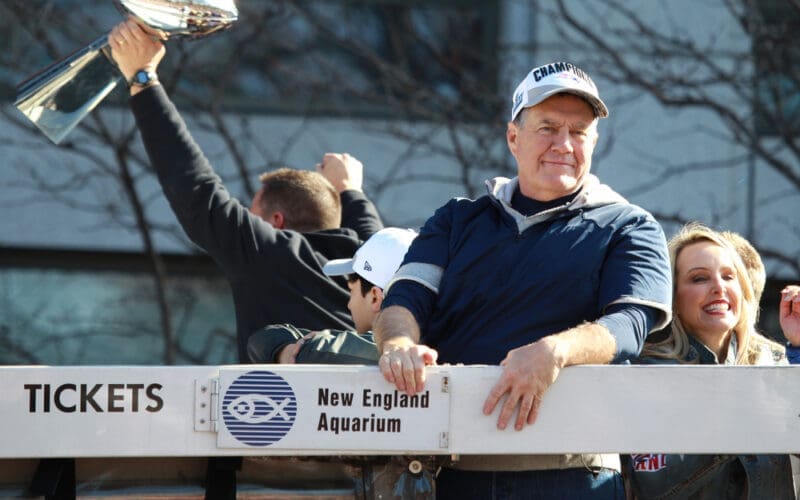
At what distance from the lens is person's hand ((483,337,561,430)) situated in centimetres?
318

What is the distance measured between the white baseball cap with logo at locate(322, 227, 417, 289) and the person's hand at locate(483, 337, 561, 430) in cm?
92

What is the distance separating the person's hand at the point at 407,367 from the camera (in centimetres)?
321

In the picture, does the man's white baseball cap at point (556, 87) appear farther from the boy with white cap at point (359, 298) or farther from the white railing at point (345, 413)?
the white railing at point (345, 413)

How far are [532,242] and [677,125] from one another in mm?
5749

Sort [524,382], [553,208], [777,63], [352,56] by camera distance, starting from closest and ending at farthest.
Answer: [524,382]
[553,208]
[777,63]
[352,56]

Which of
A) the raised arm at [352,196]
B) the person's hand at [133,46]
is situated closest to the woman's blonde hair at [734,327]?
the raised arm at [352,196]

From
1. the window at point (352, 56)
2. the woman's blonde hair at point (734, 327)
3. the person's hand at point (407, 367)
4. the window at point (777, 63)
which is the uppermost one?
the window at point (352, 56)

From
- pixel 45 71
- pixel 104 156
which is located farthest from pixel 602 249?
pixel 104 156

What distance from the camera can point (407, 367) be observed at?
321 cm

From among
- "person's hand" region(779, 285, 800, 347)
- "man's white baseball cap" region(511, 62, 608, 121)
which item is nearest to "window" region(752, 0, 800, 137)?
"person's hand" region(779, 285, 800, 347)

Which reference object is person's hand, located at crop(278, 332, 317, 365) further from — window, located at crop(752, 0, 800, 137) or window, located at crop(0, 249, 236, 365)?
window, located at crop(0, 249, 236, 365)

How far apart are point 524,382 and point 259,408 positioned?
0.62 meters

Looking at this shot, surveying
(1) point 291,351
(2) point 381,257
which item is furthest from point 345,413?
(2) point 381,257

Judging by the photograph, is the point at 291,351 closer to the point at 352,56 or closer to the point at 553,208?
the point at 553,208
